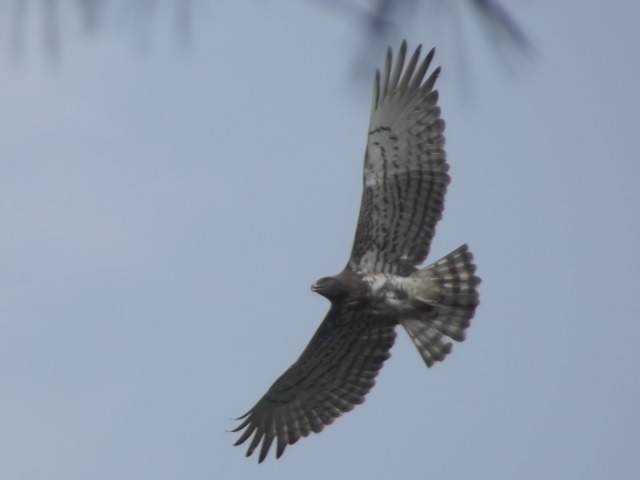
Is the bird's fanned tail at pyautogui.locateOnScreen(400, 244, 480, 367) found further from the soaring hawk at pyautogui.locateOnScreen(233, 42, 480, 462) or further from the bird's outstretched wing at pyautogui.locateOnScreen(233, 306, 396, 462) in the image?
the bird's outstretched wing at pyautogui.locateOnScreen(233, 306, 396, 462)

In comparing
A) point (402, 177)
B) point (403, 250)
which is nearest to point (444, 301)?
point (403, 250)

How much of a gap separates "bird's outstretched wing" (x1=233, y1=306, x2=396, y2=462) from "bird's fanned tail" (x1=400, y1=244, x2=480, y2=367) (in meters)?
0.49

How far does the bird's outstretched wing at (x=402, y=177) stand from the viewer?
36.3 feet

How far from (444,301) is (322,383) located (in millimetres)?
1826

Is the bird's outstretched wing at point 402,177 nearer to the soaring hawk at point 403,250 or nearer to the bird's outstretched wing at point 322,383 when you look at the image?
the soaring hawk at point 403,250

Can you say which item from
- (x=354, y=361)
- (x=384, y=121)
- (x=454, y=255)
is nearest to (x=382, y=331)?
(x=354, y=361)

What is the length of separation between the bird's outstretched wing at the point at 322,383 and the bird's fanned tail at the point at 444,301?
19.3 inches

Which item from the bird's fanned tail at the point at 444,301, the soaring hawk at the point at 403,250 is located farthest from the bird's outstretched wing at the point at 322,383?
the bird's fanned tail at the point at 444,301

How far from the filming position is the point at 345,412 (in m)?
12.8

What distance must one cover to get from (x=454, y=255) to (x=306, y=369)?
6.77 feet

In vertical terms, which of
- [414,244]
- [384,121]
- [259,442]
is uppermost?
[384,121]

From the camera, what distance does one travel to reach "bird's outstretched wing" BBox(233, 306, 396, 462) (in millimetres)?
12188

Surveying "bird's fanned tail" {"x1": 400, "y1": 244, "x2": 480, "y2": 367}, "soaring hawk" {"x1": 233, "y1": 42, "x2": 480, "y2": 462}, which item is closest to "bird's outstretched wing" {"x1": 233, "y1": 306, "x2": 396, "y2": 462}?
"soaring hawk" {"x1": 233, "y1": 42, "x2": 480, "y2": 462}

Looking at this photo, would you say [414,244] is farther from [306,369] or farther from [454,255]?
[306,369]
